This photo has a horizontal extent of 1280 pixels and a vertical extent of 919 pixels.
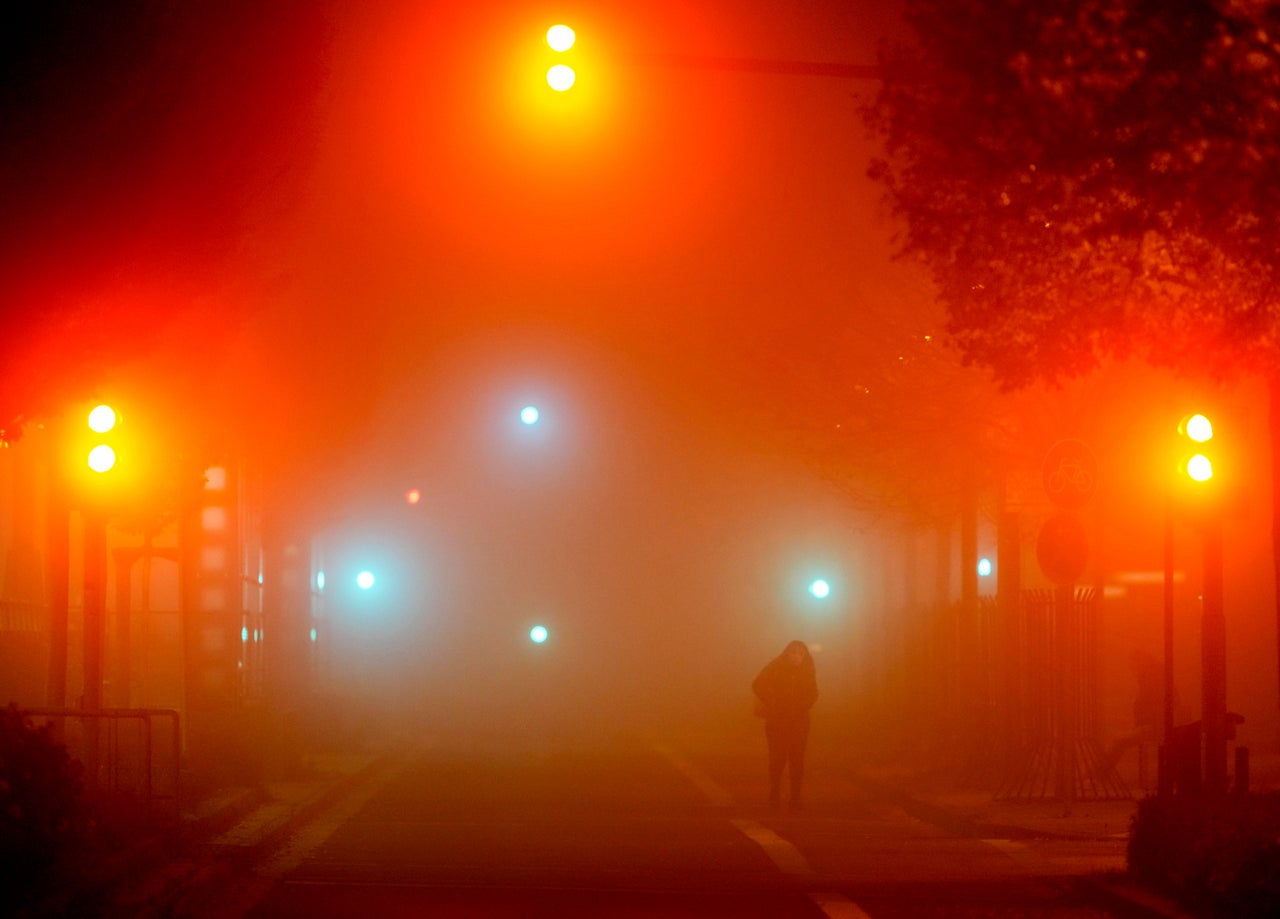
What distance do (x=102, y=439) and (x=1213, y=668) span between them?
8.43 metres

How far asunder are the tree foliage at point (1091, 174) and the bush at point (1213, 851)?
3.15 metres

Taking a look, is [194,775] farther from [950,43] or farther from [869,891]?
[950,43]

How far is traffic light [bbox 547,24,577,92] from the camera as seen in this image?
48.2ft

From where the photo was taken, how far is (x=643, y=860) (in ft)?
53.5

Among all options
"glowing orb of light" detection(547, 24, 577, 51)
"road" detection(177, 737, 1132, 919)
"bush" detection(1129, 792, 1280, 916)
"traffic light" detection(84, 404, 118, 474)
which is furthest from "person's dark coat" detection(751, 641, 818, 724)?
"glowing orb of light" detection(547, 24, 577, 51)

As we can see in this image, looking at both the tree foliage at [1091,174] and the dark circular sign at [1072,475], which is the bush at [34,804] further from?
the dark circular sign at [1072,475]

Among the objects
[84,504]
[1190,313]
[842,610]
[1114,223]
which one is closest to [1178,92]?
[1114,223]

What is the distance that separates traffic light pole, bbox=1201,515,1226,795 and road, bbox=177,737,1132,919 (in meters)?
1.29

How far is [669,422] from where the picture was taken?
2195 inches

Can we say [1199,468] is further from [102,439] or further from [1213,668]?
[102,439]

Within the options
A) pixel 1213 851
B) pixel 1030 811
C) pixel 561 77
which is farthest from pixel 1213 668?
pixel 1030 811

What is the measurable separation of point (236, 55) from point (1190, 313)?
22.3 feet

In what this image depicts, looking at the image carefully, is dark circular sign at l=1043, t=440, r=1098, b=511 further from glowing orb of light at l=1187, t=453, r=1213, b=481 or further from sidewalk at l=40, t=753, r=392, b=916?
sidewalk at l=40, t=753, r=392, b=916

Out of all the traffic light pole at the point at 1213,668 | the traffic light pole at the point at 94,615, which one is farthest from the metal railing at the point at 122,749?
the traffic light pole at the point at 1213,668
